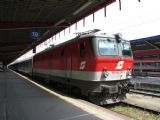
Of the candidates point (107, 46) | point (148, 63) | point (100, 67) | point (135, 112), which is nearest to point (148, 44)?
point (148, 63)

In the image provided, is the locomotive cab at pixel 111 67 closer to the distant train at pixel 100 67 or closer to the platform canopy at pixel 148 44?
the distant train at pixel 100 67

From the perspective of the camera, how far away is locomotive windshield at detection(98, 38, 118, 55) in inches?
479

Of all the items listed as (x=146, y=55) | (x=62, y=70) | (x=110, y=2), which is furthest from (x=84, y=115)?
(x=146, y=55)

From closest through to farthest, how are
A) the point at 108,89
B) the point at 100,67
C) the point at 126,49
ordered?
1. the point at 108,89
2. the point at 100,67
3. the point at 126,49

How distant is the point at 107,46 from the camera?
12.4m

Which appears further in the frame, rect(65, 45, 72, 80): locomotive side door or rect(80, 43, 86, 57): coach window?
rect(65, 45, 72, 80): locomotive side door

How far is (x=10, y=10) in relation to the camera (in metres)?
22.3

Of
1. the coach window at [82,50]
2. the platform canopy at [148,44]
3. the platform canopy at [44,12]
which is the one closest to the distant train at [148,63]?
the platform canopy at [148,44]

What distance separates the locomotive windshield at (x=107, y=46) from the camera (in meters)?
12.2

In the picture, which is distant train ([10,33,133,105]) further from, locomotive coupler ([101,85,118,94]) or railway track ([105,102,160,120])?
railway track ([105,102,160,120])

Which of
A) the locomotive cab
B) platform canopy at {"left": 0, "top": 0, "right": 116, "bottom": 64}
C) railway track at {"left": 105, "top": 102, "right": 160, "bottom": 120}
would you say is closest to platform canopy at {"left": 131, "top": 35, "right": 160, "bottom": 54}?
platform canopy at {"left": 0, "top": 0, "right": 116, "bottom": 64}

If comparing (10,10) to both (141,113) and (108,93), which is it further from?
(141,113)

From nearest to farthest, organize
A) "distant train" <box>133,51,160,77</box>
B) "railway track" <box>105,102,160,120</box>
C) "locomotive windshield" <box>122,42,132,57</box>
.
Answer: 1. "railway track" <box>105,102,160,120</box>
2. "locomotive windshield" <box>122,42,132,57</box>
3. "distant train" <box>133,51,160,77</box>

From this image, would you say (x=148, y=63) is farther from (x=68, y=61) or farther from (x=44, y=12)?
(x=68, y=61)
